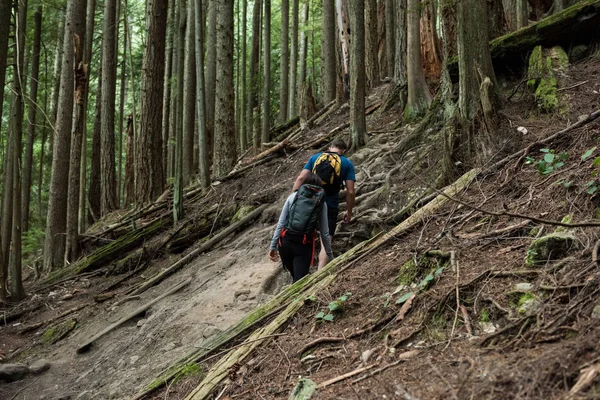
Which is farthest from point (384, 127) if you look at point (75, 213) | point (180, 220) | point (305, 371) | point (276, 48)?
point (276, 48)

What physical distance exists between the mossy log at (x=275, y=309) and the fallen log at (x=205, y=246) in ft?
11.9

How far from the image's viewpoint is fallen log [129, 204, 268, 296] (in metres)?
9.33

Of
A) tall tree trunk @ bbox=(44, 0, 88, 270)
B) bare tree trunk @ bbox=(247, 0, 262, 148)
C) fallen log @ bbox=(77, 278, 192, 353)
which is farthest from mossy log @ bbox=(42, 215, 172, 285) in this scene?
bare tree trunk @ bbox=(247, 0, 262, 148)

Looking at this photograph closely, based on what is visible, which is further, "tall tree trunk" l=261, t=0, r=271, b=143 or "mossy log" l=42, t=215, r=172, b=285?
"tall tree trunk" l=261, t=0, r=271, b=143

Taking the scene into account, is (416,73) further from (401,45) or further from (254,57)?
(254,57)

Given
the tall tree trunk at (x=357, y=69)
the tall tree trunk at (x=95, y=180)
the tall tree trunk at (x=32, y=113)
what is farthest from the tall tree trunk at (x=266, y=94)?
the tall tree trunk at (x=32, y=113)

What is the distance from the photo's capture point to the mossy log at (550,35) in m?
7.90

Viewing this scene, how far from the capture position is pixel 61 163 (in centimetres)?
1145

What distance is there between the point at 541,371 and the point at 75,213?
10632 mm

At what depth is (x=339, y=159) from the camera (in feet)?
23.7

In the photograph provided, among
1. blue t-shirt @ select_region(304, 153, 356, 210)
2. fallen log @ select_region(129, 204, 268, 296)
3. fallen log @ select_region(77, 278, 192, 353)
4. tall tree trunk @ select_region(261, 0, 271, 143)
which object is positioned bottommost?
fallen log @ select_region(77, 278, 192, 353)

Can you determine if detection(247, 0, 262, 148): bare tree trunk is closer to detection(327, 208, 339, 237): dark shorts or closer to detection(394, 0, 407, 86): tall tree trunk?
detection(394, 0, 407, 86): tall tree trunk

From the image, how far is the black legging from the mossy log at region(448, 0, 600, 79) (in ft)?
14.7

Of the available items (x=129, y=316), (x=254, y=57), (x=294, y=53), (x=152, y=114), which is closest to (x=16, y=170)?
(x=129, y=316)
